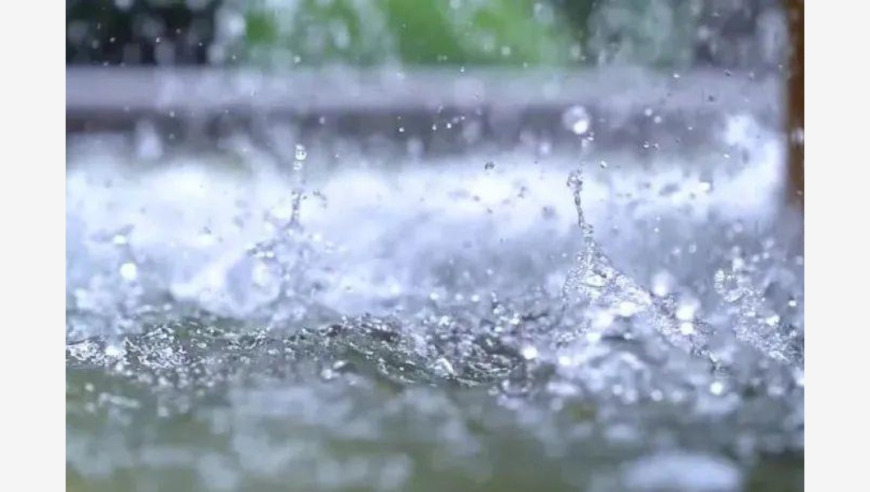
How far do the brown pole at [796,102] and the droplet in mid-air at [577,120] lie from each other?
211 millimetres

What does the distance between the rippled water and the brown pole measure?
32mm

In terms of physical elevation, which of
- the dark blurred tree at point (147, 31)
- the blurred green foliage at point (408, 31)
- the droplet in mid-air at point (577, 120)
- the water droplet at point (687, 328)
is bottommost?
the water droplet at point (687, 328)

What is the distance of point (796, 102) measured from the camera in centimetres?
85

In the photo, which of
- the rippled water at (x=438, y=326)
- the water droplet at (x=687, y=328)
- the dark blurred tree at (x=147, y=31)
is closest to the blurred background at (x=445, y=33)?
the dark blurred tree at (x=147, y=31)

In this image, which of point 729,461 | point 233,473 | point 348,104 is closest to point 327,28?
point 348,104

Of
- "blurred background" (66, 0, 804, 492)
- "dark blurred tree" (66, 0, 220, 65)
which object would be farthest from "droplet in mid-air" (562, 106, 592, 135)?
"dark blurred tree" (66, 0, 220, 65)

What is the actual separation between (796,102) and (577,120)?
24cm

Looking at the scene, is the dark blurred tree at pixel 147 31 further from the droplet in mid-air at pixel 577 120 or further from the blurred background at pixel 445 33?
the droplet in mid-air at pixel 577 120

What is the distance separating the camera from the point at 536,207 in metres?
0.98

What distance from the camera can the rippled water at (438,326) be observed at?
844 millimetres

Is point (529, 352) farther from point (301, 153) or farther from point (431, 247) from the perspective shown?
point (301, 153)

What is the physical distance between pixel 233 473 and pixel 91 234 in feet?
0.80
